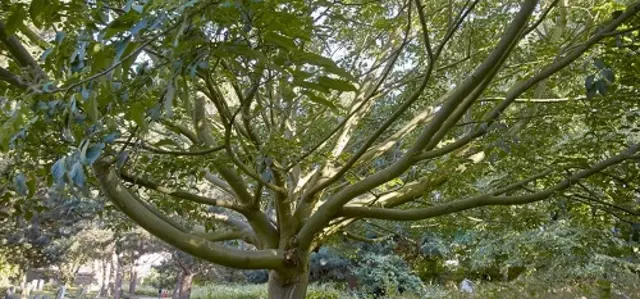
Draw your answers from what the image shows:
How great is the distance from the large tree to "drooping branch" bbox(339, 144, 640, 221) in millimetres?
13

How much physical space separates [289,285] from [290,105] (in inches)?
84.7

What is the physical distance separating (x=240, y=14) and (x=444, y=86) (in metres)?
4.29

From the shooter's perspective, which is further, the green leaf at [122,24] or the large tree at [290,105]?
the large tree at [290,105]

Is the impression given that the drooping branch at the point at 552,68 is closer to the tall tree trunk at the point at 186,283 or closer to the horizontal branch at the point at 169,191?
the horizontal branch at the point at 169,191

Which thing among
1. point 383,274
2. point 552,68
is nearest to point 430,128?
point 552,68

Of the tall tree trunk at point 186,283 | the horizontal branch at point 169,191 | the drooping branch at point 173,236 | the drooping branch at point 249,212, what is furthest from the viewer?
the tall tree trunk at point 186,283

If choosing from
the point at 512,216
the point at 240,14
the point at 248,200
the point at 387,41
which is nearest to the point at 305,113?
the point at 387,41

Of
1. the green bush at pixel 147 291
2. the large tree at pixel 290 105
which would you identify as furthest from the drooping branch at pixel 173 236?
the green bush at pixel 147 291

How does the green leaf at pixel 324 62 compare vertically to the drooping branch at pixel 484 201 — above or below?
below

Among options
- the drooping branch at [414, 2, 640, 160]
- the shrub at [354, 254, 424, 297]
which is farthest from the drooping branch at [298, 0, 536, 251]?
the shrub at [354, 254, 424, 297]

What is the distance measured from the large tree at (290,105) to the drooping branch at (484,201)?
1cm

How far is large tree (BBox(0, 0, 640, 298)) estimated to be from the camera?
3.88 ft

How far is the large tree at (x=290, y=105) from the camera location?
1183 mm

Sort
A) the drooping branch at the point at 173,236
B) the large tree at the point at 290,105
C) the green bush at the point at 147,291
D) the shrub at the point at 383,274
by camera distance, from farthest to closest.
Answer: the green bush at the point at 147,291 < the shrub at the point at 383,274 < the drooping branch at the point at 173,236 < the large tree at the point at 290,105
